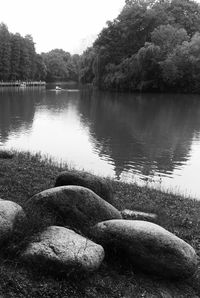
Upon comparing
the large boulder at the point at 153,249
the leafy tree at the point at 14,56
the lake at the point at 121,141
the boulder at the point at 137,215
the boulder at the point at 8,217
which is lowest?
the lake at the point at 121,141

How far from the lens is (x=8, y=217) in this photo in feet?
19.1

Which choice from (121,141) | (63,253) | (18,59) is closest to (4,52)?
(18,59)

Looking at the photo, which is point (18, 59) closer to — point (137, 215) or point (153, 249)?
point (137, 215)

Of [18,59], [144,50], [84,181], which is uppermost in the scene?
[144,50]

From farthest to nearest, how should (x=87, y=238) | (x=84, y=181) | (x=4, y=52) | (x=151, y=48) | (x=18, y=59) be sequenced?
(x=18, y=59) < (x=4, y=52) < (x=151, y=48) < (x=84, y=181) < (x=87, y=238)

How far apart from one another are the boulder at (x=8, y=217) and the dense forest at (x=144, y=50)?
246ft

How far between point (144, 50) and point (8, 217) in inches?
3114

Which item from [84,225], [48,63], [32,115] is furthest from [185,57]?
[48,63]

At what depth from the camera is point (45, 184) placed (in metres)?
10.0

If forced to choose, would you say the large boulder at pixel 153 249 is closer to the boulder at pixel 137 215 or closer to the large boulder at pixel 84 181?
the boulder at pixel 137 215

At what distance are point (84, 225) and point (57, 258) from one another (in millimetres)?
1498

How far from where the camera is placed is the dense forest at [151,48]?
7913 centimetres

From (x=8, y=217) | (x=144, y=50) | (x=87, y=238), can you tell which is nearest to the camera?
(x=8, y=217)

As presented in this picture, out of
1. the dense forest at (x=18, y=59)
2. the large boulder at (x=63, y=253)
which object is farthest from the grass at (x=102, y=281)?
the dense forest at (x=18, y=59)
